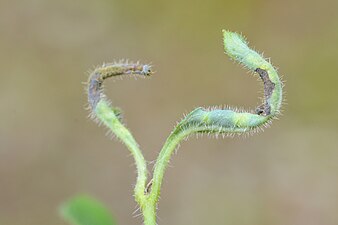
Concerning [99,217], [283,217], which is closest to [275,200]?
[283,217]

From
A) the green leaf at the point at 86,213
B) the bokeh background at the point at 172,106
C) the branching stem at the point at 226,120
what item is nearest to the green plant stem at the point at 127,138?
the branching stem at the point at 226,120

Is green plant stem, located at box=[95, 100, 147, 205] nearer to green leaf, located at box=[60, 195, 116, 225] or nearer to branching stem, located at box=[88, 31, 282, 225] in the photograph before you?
branching stem, located at box=[88, 31, 282, 225]

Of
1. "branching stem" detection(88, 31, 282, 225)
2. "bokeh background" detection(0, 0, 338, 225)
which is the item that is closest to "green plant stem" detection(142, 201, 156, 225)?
"branching stem" detection(88, 31, 282, 225)

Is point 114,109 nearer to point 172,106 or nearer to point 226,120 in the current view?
point 226,120

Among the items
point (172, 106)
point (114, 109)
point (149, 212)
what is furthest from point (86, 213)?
point (172, 106)

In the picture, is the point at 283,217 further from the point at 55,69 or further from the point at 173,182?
the point at 55,69

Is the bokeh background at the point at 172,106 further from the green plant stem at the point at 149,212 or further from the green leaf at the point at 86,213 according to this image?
the green plant stem at the point at 149,212
